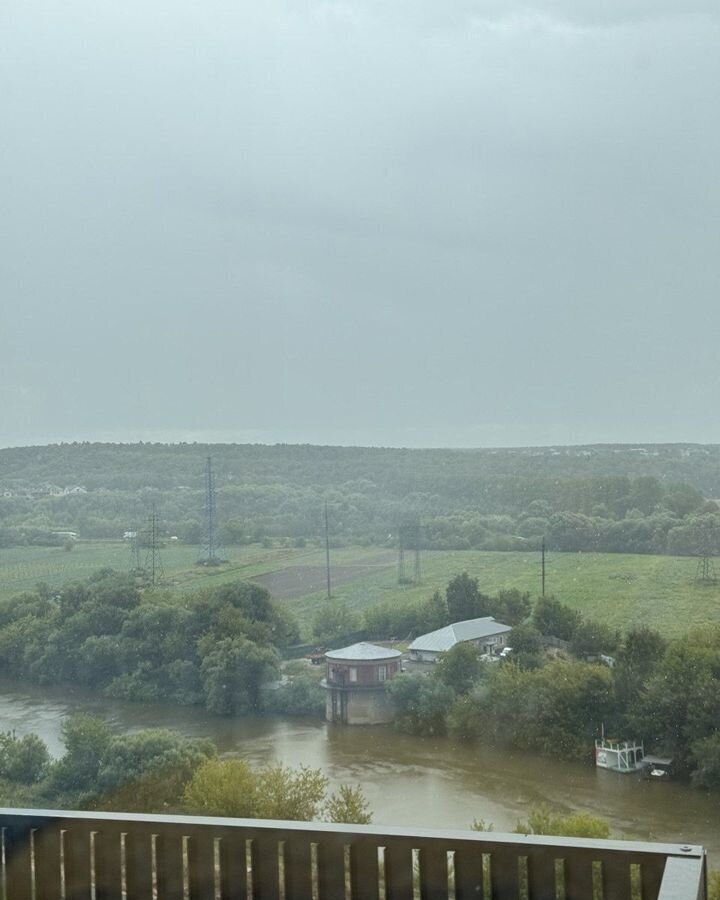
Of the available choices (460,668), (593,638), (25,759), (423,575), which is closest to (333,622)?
(423,575)

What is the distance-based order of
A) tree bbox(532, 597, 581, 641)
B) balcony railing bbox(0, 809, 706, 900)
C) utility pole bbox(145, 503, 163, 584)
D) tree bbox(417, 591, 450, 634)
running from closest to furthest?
balcony railing bbox(0, 809, 706, 900) < tree bbox(532, 597, 581, 641) < tree bbox(417, 591, 450, 634) < utility pole bbox(145, 503, 163, 584)

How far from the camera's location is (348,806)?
2.89m

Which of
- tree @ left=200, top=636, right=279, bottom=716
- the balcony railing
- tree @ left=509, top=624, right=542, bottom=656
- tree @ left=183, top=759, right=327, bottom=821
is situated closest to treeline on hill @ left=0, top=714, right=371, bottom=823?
tree @ left=183, top=759, right=327, bottom=821

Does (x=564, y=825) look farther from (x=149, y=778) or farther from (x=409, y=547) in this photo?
(x=149, y=778)

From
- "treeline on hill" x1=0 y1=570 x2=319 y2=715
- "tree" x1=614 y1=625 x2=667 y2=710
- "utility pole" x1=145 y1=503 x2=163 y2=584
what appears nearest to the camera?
"tree" x1=614 y1=625 x2=667 y2=710

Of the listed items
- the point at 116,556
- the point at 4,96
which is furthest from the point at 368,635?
the point at 4,96

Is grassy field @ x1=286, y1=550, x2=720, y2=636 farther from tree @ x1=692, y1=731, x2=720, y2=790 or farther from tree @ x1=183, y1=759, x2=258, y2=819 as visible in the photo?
tree @ x1=183, y1=759, x2=258, y2=819

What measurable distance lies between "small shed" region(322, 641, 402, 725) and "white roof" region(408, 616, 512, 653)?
10 centimetres

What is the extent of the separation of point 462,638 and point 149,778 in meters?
1.01

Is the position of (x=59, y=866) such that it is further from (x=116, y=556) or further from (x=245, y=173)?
(x=245, y=173)

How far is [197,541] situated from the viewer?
10.8 feet

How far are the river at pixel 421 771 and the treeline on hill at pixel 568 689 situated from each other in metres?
0.06

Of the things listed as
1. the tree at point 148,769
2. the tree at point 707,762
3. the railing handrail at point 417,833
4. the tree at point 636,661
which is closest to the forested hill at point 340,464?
the tree at point 636,661

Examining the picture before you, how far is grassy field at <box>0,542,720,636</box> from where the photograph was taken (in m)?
2.86
